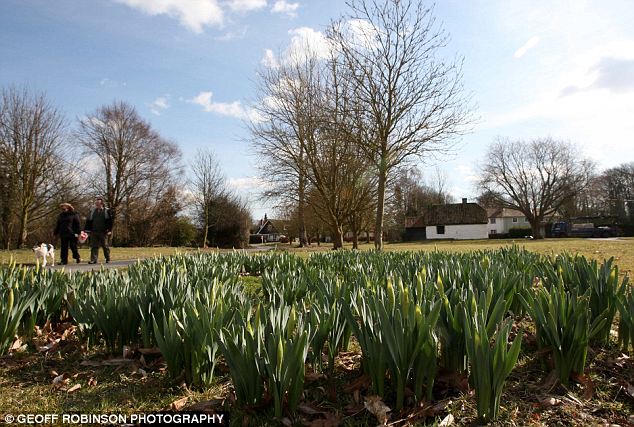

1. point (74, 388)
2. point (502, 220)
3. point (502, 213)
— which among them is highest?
point (502, 213)

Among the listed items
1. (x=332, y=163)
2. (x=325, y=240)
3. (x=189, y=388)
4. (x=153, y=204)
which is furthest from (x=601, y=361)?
(x=325, y=240)

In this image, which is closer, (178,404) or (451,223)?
(178,404)

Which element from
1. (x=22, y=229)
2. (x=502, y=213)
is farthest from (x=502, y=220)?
(x=22, y=229)

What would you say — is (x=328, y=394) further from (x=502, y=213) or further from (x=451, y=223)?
(x=502, y=213)

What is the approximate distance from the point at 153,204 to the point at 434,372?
109 ft

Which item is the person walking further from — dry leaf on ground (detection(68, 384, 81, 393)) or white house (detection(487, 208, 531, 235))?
white house (detection(487, 208, 531, 235))

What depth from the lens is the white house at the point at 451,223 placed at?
56875 millimetres

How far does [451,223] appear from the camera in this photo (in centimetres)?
5766

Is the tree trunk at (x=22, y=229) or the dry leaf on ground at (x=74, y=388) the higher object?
the tree trunk at (x=22, y=229)

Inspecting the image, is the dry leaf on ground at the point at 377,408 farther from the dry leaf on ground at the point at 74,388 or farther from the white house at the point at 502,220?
the white house at the point at 502,220

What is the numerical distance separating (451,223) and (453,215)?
137 centimetres

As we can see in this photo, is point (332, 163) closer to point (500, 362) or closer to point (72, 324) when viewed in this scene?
point (72, 324)

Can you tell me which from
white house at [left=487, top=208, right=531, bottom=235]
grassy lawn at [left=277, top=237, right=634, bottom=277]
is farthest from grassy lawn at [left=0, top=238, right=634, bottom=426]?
white house at [left=487, top=208, right=531, bottom=235]

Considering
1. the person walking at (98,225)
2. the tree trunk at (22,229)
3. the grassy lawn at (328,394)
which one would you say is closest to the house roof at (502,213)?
the tree trunk at (22,229)
